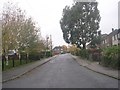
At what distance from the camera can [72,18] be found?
202 feet

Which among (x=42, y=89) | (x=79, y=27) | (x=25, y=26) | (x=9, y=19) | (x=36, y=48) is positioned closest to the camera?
(x=42, y=89)

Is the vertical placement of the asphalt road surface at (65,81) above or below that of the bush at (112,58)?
below

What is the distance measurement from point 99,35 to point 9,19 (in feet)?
115

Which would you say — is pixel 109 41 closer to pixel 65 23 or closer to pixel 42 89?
pixel 65 23

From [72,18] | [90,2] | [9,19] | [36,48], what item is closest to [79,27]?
A: [72,18]

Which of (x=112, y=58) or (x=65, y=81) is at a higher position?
(x=112, y=58)

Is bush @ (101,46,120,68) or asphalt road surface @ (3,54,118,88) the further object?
bush @ (101,46,120,68)

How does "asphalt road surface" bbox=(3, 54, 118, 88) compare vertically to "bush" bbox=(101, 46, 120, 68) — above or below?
below

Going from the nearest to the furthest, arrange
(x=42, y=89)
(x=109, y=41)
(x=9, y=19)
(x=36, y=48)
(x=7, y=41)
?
(x=42, y=89)
(x=7, y=41)
(x=9, y=19)
(x=36, y=48)
(x=109, y=41)

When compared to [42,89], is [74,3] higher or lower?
higher

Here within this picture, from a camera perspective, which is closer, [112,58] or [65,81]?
[65,81]

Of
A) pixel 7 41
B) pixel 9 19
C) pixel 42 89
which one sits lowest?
pixel 42 89

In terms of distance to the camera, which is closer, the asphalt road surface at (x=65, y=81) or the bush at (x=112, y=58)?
the asphalt road surface at (x=65, y=81)

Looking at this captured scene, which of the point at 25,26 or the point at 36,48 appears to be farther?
the point at 36,48
